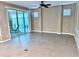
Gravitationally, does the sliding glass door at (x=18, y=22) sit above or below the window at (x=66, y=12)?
below

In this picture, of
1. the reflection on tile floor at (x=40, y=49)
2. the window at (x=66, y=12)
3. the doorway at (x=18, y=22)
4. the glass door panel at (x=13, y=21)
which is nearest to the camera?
the reflection on tile floor at (x=40, y=49)

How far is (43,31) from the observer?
36.2 ft

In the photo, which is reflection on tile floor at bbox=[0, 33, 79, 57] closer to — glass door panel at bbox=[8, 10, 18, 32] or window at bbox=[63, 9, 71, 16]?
glass door panel at bbox=[8, 10, 18, 32]

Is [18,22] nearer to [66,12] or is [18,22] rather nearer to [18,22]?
[18,22]

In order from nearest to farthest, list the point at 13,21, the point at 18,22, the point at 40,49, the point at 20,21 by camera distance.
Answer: the point at 40,49 < the point at 13,21 < the point at 18,22 < the point at 20,21

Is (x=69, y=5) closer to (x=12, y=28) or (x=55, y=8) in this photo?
(x=55, y=8)

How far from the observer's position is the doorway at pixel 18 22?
28.6ft

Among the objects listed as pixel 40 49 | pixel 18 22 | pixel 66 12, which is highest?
pixel 66 12

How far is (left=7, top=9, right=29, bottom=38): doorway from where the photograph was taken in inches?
343

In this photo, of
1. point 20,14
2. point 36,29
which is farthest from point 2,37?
point 36,29

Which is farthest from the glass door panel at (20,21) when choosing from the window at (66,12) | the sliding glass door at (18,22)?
the window at (66,12)

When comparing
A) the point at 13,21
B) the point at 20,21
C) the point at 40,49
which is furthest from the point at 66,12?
the point at 40,49

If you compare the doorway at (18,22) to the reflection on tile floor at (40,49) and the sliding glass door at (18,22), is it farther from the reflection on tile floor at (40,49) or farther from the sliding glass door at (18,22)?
the reflection on tile floor at (40,49)

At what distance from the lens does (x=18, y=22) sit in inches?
375
